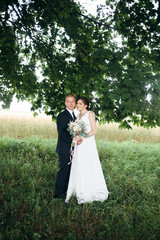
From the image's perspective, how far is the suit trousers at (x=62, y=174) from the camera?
460cm

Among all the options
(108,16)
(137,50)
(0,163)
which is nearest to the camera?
(137,50)

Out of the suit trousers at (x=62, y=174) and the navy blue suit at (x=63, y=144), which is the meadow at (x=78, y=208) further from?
the navy blue suit at (x=63, y=144)

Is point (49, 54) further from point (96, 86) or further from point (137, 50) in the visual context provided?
point (137, 50)

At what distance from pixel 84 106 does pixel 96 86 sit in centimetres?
160

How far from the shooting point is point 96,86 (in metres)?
5.96

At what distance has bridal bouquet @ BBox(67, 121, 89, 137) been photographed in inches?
164

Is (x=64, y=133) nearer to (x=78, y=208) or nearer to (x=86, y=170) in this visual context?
(x=86, y=170)

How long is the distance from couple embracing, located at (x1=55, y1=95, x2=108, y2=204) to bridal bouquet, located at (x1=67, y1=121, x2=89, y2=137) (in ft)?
0.40

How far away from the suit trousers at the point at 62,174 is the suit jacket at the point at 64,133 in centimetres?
14

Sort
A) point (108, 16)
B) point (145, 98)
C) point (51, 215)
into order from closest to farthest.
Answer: point (51, 215), point (145, 98), point (108, 16)

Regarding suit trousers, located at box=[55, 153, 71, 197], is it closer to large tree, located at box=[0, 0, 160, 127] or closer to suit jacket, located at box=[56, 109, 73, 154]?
suit jacket, located at box=[56, 109, 73, 154]

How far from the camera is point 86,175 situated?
4.57m

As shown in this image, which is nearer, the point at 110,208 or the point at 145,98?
the point at 110,208

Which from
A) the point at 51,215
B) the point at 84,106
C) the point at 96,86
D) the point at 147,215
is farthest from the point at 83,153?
the point at 96,86
